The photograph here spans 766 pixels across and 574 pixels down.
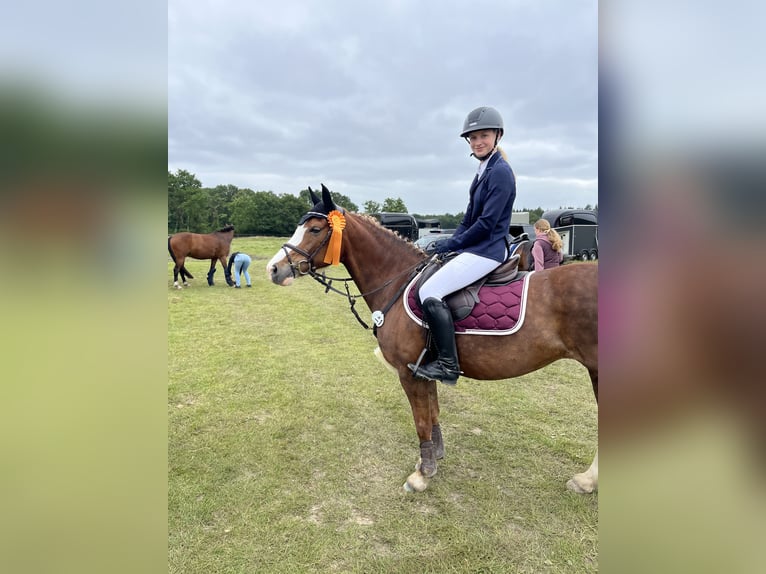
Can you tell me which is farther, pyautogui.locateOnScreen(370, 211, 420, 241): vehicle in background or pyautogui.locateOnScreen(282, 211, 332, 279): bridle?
pyautogui.locateOnScreen(370, 211, 420, 241): vehicle in background

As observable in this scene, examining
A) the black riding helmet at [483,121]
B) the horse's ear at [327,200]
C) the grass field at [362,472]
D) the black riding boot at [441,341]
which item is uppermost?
the black riding helmet at [483,121]

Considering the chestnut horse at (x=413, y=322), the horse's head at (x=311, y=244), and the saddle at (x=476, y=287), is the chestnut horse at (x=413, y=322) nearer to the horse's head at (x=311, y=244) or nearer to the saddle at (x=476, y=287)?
the horse's head at (x=311, y=244)

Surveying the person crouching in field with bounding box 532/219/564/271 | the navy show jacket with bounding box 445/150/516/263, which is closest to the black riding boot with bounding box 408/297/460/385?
the navy show jacket with bounding box 445/150/516/263

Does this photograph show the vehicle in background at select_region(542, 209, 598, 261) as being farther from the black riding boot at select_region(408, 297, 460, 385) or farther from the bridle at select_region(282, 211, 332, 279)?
the bridle at select_region(282, 211, 332, 279)

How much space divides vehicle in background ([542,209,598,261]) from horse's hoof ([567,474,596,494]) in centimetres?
1367

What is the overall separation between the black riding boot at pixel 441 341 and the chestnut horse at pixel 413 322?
0.45 feet

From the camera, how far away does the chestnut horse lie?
2881 mm

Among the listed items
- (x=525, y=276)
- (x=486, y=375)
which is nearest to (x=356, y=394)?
(x=486, y=375)

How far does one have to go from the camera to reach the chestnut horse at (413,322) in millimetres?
2881

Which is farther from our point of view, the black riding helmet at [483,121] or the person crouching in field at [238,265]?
the person crouching in field at [238,265]

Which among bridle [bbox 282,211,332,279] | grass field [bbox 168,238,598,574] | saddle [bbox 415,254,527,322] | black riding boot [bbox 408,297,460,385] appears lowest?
grass field [bbox 168,238,598,574]
